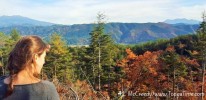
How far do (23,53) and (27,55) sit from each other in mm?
29

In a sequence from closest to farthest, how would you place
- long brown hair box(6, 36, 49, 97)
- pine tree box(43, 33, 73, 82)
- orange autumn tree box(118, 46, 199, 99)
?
long brown hair box(6, 36, 49, 97)
orange autumn tree box(118, 46, 199, 99)
pine tree box(43, 33, 73, 82)

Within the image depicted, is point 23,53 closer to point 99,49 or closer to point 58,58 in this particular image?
point 99,49

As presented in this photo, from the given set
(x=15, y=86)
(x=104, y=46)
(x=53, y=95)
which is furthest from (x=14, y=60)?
(x=104, y=46)

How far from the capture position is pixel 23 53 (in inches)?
93.3

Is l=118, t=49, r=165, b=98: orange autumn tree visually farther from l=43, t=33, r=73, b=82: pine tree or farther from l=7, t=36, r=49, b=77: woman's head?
l=7, t=36, r=49, b=77: woman's head

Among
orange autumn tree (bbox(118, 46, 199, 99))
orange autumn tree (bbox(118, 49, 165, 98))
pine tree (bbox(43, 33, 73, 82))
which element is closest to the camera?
orange autumn tree (bbox(118, 46, 199, 99))

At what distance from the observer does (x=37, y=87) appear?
2.40m

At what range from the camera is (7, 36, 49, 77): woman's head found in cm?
238

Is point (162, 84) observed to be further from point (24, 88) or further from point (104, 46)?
point (24, 88)

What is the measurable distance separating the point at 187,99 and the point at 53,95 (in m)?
45.1

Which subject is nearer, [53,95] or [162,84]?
[53,95]

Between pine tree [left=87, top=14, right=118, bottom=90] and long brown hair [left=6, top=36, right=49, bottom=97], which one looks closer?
long brown hair [left=6, top=36, right=49, bottom=97]

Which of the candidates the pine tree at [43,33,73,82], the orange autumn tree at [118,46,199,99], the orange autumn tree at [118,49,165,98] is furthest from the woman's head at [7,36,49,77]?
Result: the pine tree at [43,33,73,82]

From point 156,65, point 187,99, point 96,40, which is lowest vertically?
point 187,99
